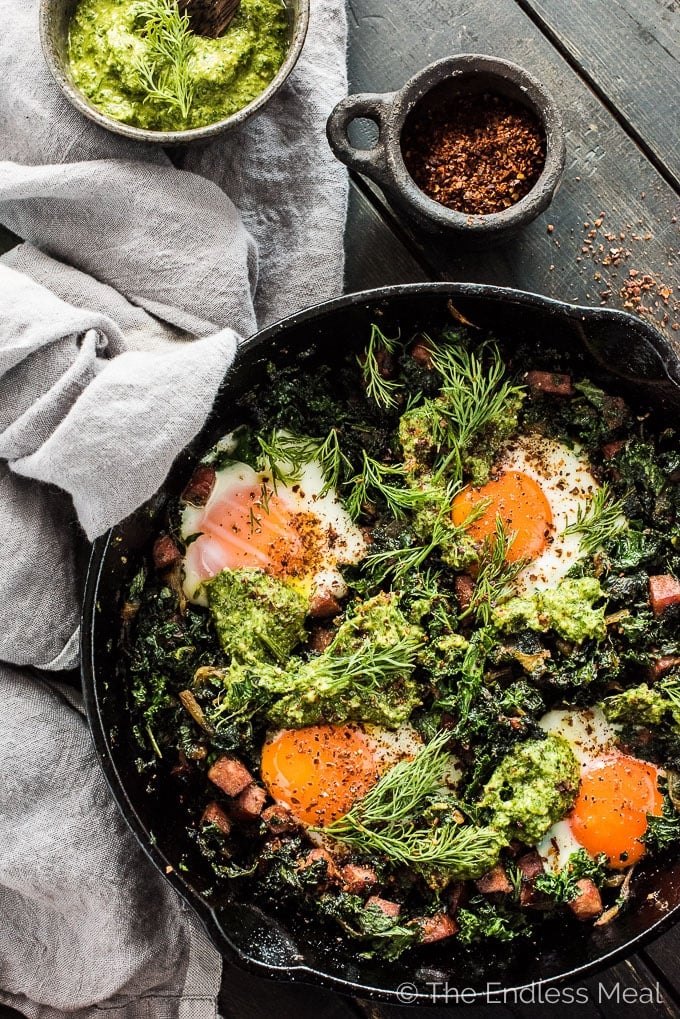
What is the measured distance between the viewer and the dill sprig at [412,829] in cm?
233

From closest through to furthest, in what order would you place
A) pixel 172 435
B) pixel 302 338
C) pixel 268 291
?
pixel 172 435
pixel 302 338
pixel 268 291

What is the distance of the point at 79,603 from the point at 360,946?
1.15 m

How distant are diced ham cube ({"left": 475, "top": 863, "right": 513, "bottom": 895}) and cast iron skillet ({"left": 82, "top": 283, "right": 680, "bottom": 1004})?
17 cm

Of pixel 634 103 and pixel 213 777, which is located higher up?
pixel 634 103

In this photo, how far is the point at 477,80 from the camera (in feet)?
7.91

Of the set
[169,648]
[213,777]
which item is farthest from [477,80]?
[213,777]

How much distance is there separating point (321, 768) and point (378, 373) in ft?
3.41

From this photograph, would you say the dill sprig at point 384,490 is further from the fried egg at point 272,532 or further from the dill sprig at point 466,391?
the dill sprig at point 466,391

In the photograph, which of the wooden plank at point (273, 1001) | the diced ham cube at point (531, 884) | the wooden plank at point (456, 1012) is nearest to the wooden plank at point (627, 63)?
the diced ham cube at point (531, 884)

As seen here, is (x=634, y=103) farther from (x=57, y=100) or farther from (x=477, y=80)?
(x=57, y=100)

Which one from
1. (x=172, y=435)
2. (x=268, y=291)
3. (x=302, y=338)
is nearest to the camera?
(x=172, y=435)

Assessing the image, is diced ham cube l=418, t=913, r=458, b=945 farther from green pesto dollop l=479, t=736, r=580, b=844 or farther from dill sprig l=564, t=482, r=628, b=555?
dill sprig l=564, t=482, r=628, b=555

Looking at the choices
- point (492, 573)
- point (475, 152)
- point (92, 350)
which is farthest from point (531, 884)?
point (475, 152)

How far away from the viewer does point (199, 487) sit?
2514 mm
